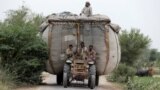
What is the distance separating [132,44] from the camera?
4612 cm

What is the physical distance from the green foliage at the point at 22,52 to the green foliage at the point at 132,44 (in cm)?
1848

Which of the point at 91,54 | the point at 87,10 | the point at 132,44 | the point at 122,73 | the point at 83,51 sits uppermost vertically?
the point at 87,10

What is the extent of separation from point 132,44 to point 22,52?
19741 mm

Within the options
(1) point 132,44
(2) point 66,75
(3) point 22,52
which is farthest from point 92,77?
(1) point 132,44

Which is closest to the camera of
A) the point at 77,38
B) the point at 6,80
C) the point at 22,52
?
the point at 6,80

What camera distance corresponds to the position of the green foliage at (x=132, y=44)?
45.8 meters

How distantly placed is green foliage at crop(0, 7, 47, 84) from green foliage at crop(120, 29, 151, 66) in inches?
728

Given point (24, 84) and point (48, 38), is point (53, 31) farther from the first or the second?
point (24, 84)

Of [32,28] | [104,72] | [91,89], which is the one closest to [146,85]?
[91,89]

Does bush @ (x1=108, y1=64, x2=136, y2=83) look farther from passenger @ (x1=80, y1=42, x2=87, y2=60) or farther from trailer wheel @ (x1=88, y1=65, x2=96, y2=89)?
trailer wheel @ (x1=88, y1=65, x2=96, y2=89)

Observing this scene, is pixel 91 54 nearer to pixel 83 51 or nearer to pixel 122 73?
pixel 83 51

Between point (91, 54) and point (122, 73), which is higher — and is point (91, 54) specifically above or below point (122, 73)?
above

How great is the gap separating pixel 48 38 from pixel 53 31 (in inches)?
17.7

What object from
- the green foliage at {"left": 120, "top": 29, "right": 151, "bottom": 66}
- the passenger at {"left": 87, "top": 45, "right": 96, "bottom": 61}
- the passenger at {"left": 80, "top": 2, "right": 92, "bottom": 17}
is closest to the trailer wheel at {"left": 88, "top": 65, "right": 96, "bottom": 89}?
the passenger at {"left": 87, "top": 45, "right": 96, "bottom": 61}
